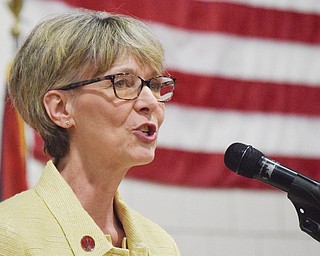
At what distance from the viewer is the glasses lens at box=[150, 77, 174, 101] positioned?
143cm

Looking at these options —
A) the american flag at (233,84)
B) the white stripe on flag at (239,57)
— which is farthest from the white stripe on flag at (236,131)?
the white stripe on flag at (239,57)

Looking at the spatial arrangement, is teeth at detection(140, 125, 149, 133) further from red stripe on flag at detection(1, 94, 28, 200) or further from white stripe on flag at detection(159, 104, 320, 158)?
white stripe on flag at detection(159, 104, 320, 158)

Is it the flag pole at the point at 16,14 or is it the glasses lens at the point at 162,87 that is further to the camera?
the flag pole at the point at 16,14

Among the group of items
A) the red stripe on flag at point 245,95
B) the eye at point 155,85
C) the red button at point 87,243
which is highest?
the eye at point 155,85

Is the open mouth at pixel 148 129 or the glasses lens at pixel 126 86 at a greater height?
the glasses lens at pixel 126 86

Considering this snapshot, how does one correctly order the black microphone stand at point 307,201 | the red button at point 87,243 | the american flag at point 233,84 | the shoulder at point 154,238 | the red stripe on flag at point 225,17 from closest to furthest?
the black microphone stand at point 307,201 → the red button at point 87,243 → the shoulder at point 154,238 → the red stripe on flag at point 225,17 → the american flag at point 233,84

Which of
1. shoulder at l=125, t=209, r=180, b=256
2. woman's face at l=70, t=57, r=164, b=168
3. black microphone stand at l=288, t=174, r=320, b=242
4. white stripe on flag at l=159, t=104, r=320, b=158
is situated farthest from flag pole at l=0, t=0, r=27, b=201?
black microphone stand at l=288, t=174, r=320, b=242

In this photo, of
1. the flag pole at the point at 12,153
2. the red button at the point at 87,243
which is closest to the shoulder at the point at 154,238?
the red button at the point at 87,243

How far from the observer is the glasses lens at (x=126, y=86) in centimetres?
137

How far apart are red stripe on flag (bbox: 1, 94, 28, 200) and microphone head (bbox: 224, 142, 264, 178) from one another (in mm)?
1136

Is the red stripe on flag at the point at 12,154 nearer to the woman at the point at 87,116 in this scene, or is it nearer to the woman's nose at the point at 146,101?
the woman at the point at 87,116

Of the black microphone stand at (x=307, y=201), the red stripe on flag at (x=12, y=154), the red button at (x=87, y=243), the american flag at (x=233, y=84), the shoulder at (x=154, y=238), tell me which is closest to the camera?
the black microphone stand at (x=307, y=201)

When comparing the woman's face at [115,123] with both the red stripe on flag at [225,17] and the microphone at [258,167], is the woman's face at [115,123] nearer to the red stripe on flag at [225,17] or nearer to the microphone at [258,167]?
the microphone at [258,167]

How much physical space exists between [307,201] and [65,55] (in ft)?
1.69
